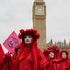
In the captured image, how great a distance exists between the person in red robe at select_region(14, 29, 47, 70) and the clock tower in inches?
2116

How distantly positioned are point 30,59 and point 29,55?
0.08 metres

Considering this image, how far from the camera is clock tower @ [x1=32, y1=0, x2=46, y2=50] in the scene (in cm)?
6247

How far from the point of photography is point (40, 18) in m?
63.8

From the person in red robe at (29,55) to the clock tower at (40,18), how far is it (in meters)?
53.7

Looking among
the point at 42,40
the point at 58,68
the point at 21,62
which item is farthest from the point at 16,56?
the point at 42,40

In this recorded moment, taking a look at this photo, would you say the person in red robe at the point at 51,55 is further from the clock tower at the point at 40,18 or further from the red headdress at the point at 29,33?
the clock tower at the point at 40,18

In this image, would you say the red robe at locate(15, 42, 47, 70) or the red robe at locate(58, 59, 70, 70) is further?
the red robe at locate(58, 59, 70, 70)

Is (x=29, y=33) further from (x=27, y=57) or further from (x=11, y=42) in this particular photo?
(x=11, y=42)

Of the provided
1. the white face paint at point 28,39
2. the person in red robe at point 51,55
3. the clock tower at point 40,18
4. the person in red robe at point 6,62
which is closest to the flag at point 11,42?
the person in red robe at point 51,55

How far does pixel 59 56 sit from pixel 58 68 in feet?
0.98

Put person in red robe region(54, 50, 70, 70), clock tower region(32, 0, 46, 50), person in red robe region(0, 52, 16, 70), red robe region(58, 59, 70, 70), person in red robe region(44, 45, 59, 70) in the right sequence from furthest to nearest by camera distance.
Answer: clock tower region(32, 0, 46, 50), red robe region(58, 59, 70, 70), person in red robe region(54, 50, 70, 70), person in red robe region(44, 45, 59, 70), person in red robe region(0, 52, 16, 70)

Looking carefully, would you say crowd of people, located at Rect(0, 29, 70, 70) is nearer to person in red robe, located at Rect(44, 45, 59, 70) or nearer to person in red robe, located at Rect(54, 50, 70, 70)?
person in red robe, located at Rect(44, 45, 59, 70)

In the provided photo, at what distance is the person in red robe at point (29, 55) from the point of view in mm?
7902

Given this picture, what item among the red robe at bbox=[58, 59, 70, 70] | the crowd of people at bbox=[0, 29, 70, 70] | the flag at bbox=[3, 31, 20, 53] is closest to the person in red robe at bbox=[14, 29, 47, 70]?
the crowd of people at bbox=[0, 29, 70, 70]
